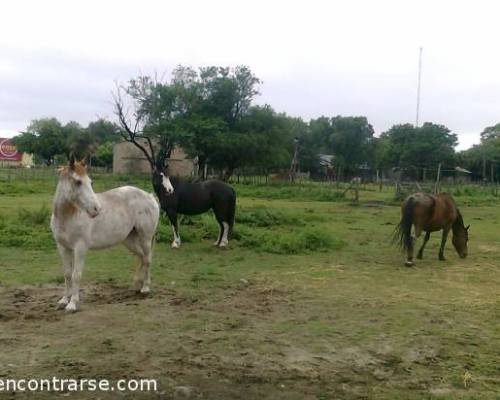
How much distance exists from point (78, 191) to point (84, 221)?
0.38 m

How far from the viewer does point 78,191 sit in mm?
6242

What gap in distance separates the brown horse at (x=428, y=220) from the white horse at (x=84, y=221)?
5.48 m

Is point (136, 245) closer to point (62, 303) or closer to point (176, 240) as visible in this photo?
point (62, 303)

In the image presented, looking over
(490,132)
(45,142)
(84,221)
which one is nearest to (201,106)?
(45,142)

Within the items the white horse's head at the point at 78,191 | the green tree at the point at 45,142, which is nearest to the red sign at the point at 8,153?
the green tree at the point at 45,142

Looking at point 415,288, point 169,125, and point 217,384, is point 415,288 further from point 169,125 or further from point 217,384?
point 169,125

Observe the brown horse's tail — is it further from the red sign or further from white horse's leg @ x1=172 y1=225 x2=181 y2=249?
the red sign

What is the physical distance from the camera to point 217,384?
4262 millimetres

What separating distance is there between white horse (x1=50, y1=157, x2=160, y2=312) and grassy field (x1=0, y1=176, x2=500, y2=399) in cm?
43

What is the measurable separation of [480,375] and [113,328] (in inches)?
138

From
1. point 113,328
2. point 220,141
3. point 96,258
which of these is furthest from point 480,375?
point 220,141

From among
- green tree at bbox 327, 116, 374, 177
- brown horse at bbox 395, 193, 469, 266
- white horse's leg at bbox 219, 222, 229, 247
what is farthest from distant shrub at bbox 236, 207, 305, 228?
green tree at bbox 327, 116, 374, 177

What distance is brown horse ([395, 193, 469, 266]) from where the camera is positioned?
1073 cm

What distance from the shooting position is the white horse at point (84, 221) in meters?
6.25
